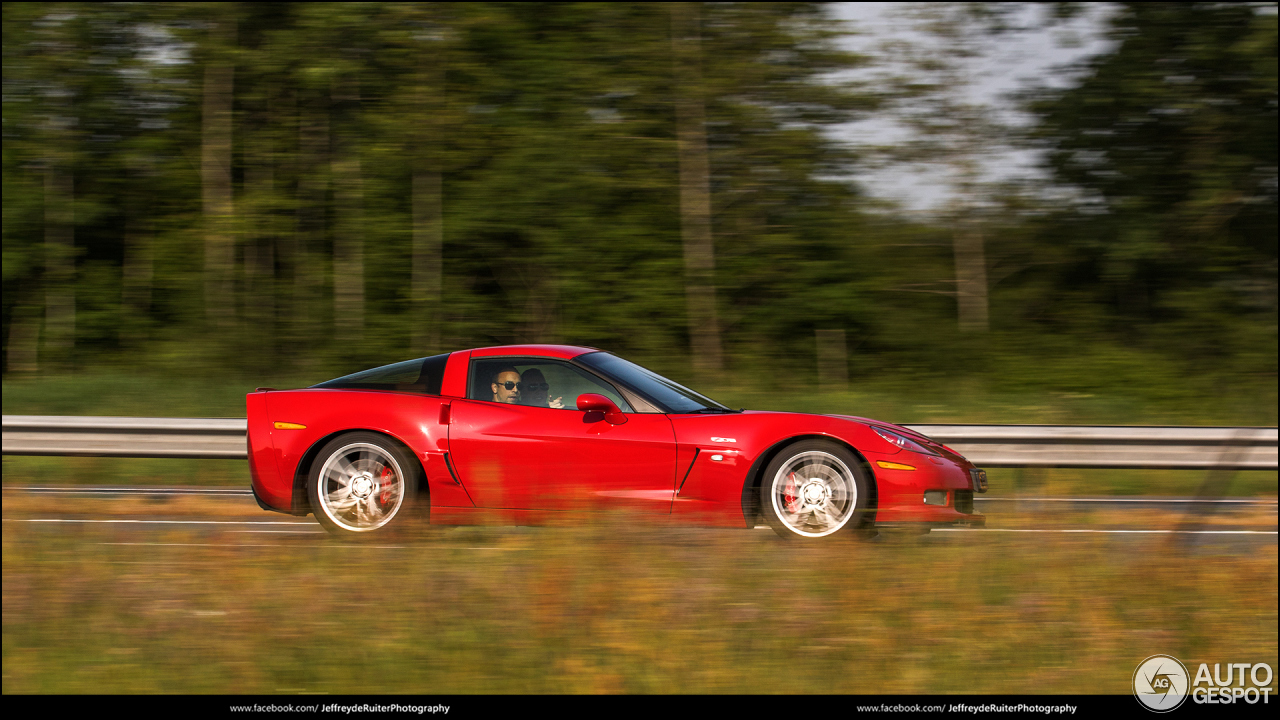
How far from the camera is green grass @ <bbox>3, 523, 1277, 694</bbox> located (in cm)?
338

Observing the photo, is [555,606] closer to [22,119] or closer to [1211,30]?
[1211,30]

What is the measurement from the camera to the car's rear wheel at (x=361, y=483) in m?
5.54

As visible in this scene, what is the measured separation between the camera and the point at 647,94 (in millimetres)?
14844

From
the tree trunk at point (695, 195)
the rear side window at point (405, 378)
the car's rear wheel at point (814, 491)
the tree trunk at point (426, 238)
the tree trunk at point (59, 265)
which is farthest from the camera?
the tree trunk at point (59, 265)

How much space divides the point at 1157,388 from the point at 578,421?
468 inches

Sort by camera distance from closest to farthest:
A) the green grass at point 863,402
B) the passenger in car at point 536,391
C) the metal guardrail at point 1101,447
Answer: the passenger in car at point 536,391 < the metal guardrail at point 1101,447 < the green grass at point 863,402

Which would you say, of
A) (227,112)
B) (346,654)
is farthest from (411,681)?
(227,112)

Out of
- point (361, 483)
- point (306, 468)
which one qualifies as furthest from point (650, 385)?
point (306, 468)

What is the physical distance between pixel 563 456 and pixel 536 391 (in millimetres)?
486

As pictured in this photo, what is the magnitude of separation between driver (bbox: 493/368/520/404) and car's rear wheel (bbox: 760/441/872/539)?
1.46 m

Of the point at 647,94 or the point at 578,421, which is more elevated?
the point at 647,94
